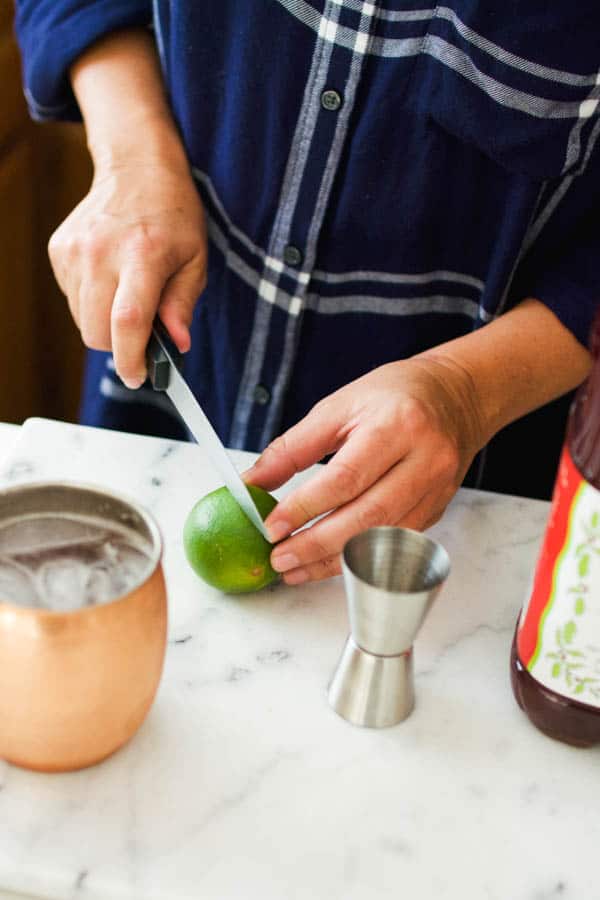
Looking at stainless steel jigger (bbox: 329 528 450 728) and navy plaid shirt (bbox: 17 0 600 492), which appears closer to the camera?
stainless steel jigger (bbox: 329 528 450 728)

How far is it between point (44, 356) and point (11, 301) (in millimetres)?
184

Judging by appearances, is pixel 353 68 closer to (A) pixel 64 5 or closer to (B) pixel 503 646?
(A) pixel 64 5

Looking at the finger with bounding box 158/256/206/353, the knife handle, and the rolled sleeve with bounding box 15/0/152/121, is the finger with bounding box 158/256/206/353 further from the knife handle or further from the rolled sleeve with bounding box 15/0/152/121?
the rolled sleeve with bounding box 15/0/152/121

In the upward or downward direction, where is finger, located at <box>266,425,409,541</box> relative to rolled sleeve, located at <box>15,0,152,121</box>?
downward

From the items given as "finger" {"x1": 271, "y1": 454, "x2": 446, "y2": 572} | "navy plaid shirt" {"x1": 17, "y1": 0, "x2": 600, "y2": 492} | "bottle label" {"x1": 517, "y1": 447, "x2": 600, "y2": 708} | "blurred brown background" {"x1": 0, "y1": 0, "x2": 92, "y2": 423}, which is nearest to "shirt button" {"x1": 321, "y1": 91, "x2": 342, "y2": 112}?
"navy plaid shirt" {"x1": 17, "y1": 0, "x2": 600, "y2": 492}

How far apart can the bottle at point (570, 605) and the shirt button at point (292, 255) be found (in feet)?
1.36

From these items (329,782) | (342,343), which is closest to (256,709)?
(329,782)

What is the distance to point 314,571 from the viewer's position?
0.74m

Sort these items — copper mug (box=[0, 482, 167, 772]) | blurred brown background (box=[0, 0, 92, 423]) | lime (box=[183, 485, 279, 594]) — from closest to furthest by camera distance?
copper mug (box=[0, 482, 167, 772]) → lime (box=[183, 485, 279, 594]) → blurred brown background (box=[0, 0, 92, 423])

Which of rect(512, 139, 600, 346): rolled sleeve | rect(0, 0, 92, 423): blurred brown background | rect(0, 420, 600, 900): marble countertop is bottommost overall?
rect(0, 0, 92, 423): blurred brown background

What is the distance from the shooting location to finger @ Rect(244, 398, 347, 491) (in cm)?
78

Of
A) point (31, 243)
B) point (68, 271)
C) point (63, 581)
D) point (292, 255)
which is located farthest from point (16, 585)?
point (31, 243)

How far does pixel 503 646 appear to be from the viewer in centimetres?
73

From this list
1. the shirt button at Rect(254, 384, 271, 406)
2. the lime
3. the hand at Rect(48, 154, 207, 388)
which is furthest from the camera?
the shirt button at Rect(254, 384, 271, 406)
